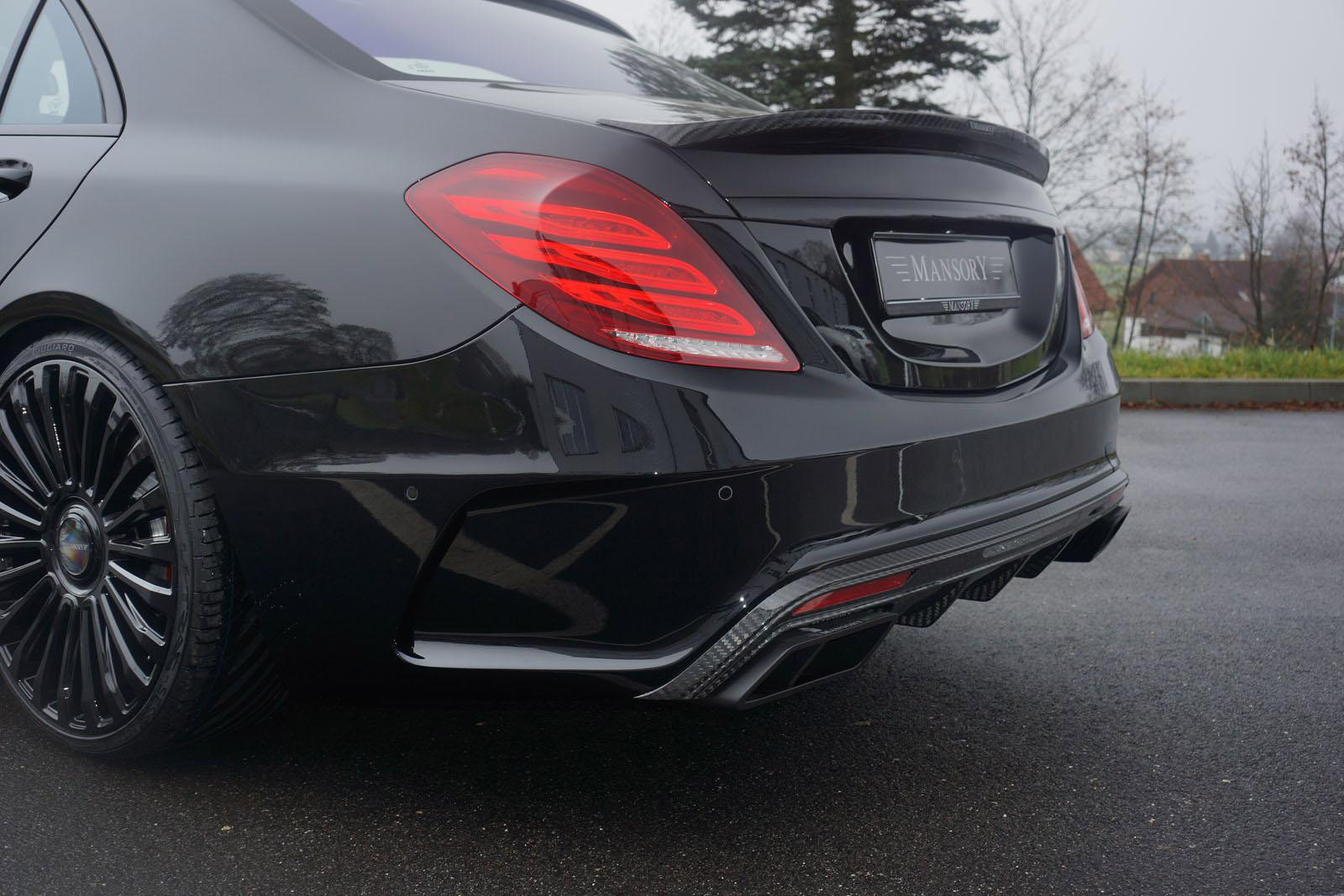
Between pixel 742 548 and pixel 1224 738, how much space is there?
1278 millimetres

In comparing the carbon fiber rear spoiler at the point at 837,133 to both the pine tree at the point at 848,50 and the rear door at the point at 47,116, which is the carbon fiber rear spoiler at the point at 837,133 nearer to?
the rear door at the point at 47,116

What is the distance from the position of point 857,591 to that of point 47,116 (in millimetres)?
1849

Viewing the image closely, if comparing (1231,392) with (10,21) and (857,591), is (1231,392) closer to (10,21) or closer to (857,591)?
(857,591)

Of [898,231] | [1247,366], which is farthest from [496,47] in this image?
[1247,366]

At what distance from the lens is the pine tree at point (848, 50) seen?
20.0 meters

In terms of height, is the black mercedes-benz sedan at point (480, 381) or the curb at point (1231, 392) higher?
the black mercedes-benz sedan at point (480, 381)

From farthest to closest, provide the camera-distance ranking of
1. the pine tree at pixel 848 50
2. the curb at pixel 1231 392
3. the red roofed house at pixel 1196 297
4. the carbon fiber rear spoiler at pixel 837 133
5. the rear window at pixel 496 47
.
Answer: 1. the red roofed house at pixel 1196 297
2. the pine tree at pixel 848 50
3. the curb at pixel 1231 392
4. the rear window at pixel 496 47
5. the carbon fiber rear spoiler at pixel 837 133

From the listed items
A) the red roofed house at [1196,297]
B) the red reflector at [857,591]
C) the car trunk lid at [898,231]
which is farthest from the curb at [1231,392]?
the red roofed house at [1196,297]

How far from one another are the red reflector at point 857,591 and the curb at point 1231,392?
27.1 ft

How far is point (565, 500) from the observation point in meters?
1.64

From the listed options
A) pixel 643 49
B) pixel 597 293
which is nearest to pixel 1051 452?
pixel 597 293

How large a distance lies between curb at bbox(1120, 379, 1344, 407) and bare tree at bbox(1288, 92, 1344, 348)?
47.4 ft

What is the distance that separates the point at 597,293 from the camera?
161cm

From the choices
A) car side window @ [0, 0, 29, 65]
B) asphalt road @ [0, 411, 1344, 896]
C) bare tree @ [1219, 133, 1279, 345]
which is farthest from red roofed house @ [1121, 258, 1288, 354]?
car side window @ [0, 0, 29, 65]
